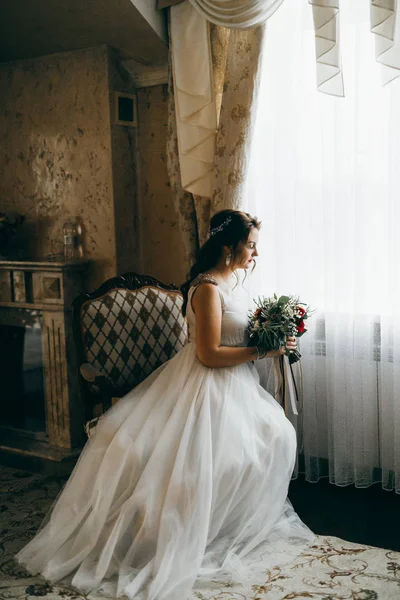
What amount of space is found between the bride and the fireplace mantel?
1.10 meters

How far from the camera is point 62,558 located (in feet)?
7.52

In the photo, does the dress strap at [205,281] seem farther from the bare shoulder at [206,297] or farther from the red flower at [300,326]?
the red flower at [300,326]

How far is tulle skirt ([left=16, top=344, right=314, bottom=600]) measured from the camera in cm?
219

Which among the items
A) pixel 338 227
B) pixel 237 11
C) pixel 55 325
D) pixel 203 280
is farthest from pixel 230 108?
pixel 55 325

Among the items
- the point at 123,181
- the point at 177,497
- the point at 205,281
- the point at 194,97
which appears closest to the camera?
the point at 177,497

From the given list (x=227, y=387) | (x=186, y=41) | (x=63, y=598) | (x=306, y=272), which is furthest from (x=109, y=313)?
(x=186, y=41)

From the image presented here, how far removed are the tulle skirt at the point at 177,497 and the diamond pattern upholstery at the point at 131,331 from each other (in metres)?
0.33

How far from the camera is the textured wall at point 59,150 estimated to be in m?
3.62

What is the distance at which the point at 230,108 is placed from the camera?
10.2 feet

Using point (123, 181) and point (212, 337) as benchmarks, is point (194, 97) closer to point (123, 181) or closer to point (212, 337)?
point (123, 181)

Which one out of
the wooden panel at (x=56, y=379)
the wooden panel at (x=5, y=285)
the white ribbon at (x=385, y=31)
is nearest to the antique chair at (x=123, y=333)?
the wooden panel at (x=56, y=379)

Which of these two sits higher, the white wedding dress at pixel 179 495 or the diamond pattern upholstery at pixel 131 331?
the diamond pattern upholstery at pixel 131 331

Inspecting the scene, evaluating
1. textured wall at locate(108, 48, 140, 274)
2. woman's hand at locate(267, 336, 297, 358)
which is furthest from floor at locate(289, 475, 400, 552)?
textured wall at locate(108, 48, 140, 274)

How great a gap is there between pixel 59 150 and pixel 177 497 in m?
2.46
